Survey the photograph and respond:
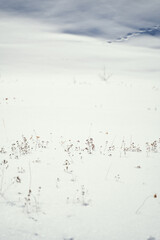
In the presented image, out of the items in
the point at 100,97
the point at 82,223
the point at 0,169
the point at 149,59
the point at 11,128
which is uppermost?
the point at 149,59

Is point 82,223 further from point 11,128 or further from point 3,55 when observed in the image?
point 3,55

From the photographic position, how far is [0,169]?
480cm

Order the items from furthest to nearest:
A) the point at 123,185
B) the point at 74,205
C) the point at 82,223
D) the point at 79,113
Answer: the point at 79,113
the point at 123,185
the point at 74,205
the point at 82,223

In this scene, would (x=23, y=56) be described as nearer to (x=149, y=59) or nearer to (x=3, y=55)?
(x=3, y=55)

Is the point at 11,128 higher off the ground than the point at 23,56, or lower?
lower

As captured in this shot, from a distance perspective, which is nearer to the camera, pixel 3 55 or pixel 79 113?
pixel 79 113

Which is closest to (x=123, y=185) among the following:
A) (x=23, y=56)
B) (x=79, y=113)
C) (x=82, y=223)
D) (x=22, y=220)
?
(x=82, y=223)

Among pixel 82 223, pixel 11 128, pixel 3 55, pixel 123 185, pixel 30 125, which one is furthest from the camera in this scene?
pixel 3 55

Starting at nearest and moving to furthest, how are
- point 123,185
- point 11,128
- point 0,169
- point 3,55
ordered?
1. point 123,185
2. point 0,169
3. point 11,128
4. point 3,55

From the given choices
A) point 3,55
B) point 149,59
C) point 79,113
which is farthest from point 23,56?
point 79,113

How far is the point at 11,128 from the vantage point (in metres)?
8.14

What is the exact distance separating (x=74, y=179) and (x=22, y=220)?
4.92 feet

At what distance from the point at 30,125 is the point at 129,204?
5.93 meters

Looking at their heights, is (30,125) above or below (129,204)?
above
